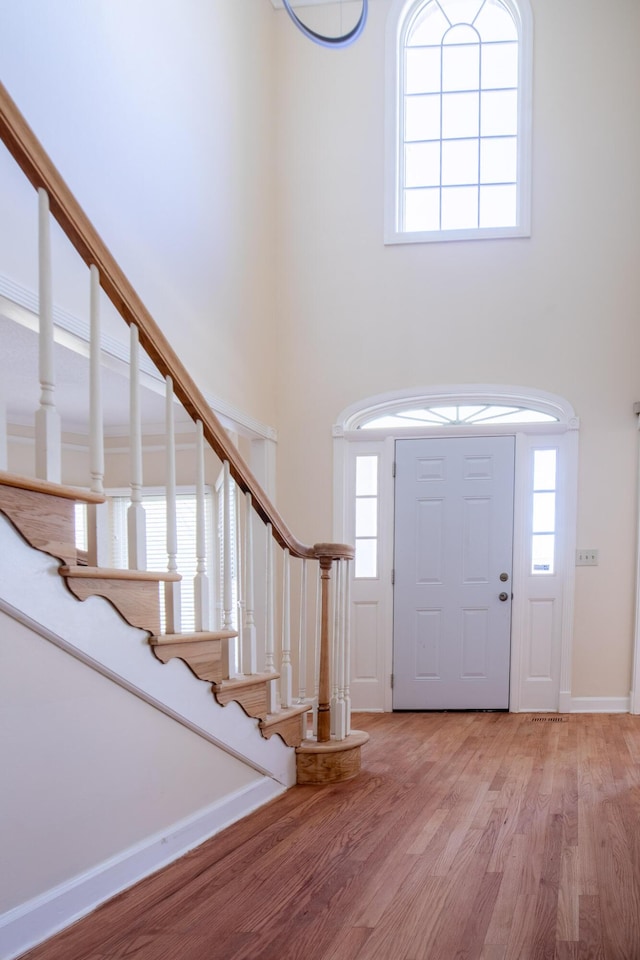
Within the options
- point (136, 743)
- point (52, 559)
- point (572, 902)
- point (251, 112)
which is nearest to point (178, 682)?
point (136, 743)

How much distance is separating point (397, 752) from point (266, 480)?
2284 mm

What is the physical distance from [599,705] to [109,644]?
4438 millimetres

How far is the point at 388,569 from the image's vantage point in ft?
19.6

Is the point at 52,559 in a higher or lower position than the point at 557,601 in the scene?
higher

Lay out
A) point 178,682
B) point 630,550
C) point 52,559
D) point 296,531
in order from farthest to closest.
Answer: point 296,531, point 630,550, point 178,682, point 52,559

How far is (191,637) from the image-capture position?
2.59m

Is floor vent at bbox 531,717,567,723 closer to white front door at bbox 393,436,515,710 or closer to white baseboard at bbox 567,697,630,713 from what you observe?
white baseboard at bbox 567,697,630,713

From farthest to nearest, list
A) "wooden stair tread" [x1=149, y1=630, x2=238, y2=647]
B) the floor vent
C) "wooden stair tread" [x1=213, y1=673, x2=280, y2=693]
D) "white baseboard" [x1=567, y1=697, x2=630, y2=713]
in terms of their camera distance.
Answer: "white baseboard" [x1=567, y1=697, x2=630, y2=713] < the floor vent < "wooden stair tread" [x1=213, y1=673, x2=280, y2=693] < "wooden stair tread" [x1=149, y1=630, x2=238, y2=647]

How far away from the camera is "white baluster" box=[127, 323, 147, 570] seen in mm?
2250

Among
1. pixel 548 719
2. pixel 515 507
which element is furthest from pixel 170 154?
pixel 548 719

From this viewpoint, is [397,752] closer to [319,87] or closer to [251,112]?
[251,112]

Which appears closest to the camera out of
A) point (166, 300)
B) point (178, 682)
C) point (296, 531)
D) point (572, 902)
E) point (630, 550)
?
point (572, 902)

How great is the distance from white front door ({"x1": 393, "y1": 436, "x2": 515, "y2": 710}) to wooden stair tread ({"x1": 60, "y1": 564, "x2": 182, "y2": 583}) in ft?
12.1

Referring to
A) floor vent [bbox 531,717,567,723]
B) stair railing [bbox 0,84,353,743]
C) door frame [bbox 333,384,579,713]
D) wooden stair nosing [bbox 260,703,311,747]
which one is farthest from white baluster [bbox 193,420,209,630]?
floor vent [bbox 531,717,567,723]
